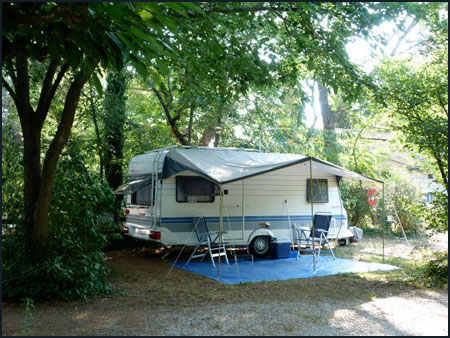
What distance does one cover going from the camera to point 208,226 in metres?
10.1

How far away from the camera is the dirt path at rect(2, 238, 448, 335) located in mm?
5020

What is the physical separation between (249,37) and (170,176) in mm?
3047

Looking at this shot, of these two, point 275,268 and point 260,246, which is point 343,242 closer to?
point 260,246

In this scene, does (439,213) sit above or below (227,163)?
below

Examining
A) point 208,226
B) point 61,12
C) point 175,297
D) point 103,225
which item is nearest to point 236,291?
point 175,297

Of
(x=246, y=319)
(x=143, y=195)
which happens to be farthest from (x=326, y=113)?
(x=246, y=319)

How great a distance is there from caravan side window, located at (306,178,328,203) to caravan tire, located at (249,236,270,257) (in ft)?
5.23

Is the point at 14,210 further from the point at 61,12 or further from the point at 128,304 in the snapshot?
the point at 61,12

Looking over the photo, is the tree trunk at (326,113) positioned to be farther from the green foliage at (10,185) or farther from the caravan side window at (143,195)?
the green foliage at (10,185)

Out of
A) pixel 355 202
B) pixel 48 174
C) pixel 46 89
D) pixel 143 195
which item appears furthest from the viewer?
pixel 355 202

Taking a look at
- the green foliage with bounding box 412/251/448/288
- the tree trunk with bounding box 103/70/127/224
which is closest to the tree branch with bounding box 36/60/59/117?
the tree trunk with bounding box 103/70/127/224

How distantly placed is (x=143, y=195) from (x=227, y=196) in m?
1.82

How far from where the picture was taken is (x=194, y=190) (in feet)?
33.4

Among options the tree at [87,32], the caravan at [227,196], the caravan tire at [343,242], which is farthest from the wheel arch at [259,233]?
the tree at [87,32]
